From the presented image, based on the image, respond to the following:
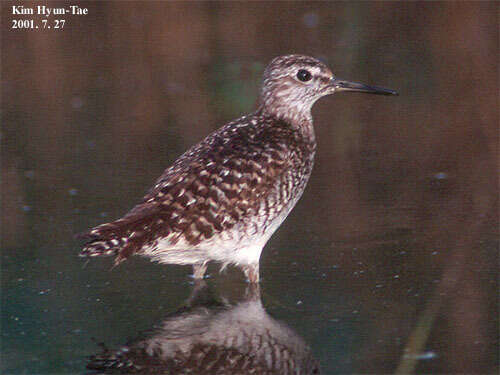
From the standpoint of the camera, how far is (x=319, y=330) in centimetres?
477

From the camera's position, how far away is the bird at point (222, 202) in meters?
5.01

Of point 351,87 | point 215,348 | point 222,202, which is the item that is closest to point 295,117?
point 351,87

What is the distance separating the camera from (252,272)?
18.0 ft

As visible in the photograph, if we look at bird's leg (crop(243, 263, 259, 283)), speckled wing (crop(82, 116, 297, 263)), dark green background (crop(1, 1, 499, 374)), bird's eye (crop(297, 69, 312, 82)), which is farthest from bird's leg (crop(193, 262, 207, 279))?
bird's eye (crop(297, 69, 312, 82))

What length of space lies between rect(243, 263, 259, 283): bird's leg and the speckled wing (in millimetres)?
Answer: 295

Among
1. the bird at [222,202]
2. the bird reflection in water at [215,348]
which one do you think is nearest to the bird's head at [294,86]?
the bird at [222,202]

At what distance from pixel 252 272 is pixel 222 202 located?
51 cm

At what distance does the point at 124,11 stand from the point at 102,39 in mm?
614

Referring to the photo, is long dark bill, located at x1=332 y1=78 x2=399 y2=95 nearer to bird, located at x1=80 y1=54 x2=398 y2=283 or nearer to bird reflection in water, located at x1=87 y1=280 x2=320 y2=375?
bird, located at x1=80 y1=54 x2=398 y2=283

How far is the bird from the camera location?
16.4ft

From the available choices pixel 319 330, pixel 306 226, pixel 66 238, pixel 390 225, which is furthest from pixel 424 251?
pixel 66 238

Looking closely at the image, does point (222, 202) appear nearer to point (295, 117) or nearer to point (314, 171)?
point (295, 117)

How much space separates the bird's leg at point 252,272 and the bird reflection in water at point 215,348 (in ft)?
1.11

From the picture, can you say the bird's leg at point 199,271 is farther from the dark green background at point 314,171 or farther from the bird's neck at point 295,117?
the bird's neck at point 295,117
